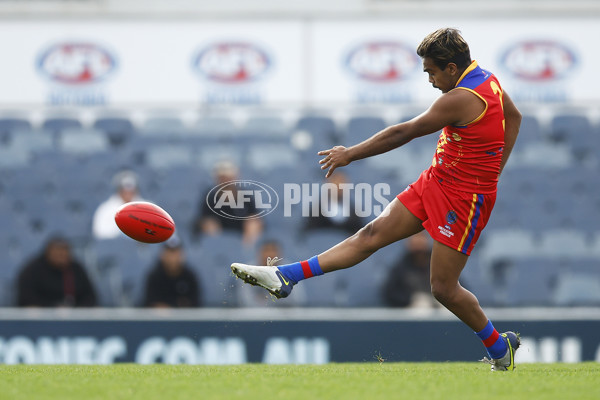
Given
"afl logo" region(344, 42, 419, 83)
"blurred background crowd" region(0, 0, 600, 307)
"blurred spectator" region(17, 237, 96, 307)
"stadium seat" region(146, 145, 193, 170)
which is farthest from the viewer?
"afl logo" region(344, 42, 419, 83)

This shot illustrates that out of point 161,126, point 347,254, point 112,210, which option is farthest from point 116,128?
point 347,254

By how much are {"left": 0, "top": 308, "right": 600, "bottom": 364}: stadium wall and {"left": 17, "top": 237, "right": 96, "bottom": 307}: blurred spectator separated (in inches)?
25.2

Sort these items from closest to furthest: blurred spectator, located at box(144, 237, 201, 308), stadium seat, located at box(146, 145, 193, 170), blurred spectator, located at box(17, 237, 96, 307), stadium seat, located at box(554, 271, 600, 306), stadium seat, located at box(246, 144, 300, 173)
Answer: blurred spectator, located at box(144, 237, 201, 308), blurred spectator, located at box(17, 237, 96, 307), stadium seat, located at box(554, 271, 600, 306), stadium seat, located at box(246, 144, 300, 173), stadium seat, located at box(146, 145, 193, 170)

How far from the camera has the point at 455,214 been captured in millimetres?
5289

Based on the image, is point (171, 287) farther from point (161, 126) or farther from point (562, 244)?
point (562, 244)

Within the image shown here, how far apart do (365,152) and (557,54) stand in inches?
319

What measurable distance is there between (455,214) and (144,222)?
2.16 m

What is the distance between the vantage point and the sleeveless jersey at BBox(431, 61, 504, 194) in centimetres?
517

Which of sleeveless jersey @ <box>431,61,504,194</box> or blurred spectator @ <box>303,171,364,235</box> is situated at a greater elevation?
sleeveless jersey @ <box>431,61,504,194</box>

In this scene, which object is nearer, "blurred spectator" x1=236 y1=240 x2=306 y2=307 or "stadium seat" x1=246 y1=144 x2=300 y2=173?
"blurred spectator" x1=236 y1=240 x2=306 y2=307

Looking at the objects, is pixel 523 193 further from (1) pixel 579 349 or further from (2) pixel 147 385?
(2) pixel 147 385

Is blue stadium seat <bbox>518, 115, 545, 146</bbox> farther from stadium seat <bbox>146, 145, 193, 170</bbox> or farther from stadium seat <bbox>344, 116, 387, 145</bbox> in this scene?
stadium seat <bbox>146, 145, 193, 170</bbox>

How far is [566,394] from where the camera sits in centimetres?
436

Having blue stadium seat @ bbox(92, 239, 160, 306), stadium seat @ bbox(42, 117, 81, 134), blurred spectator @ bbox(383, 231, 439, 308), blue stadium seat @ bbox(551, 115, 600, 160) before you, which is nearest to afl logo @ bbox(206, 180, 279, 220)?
blue stadium seat @ bbox(92, 239, 160, 306)
